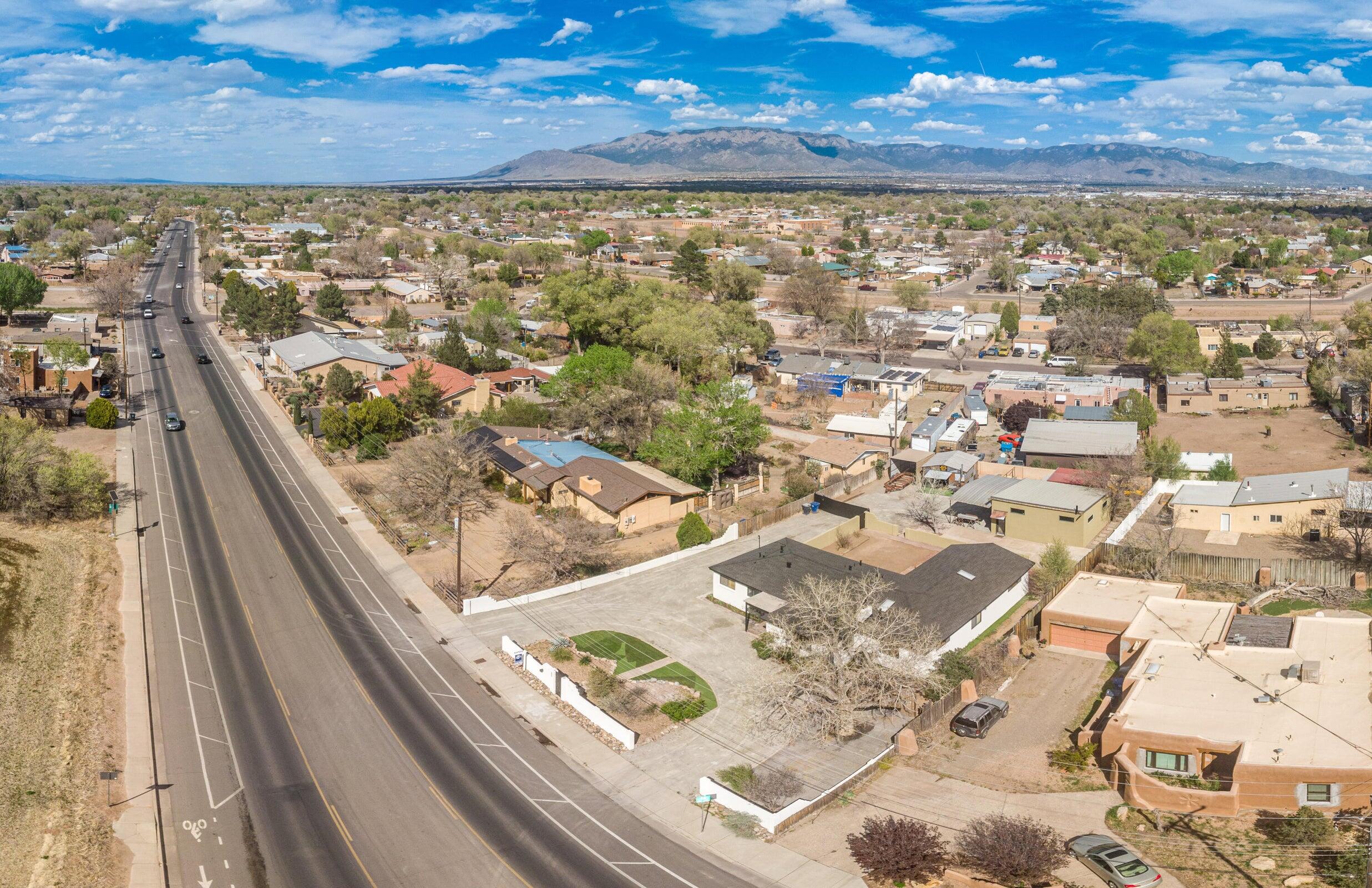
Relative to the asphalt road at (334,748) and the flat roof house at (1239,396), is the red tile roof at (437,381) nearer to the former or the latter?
the asphalt road at (334,748)

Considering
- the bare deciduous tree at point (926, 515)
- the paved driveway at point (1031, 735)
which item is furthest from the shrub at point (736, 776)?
the bare deciduous tree at point (926, 515)

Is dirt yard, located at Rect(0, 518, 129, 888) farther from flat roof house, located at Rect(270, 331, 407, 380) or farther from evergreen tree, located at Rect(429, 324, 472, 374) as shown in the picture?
evergreen tree, located at Rect(429, 324, 472, 374)

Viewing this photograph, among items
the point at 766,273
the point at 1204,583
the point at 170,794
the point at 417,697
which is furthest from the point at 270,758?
the point at 766,273

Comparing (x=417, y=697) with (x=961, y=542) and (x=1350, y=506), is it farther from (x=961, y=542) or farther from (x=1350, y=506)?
(x=1350, y=506)

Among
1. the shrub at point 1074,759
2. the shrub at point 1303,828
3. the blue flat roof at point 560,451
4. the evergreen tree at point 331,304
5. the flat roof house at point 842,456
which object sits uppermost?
the evergreen tree at point 331,304

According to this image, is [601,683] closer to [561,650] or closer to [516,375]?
[561,650]

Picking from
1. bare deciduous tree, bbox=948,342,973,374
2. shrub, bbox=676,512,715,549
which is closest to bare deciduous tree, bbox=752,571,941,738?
shrub, bbox=676,512,715,549
